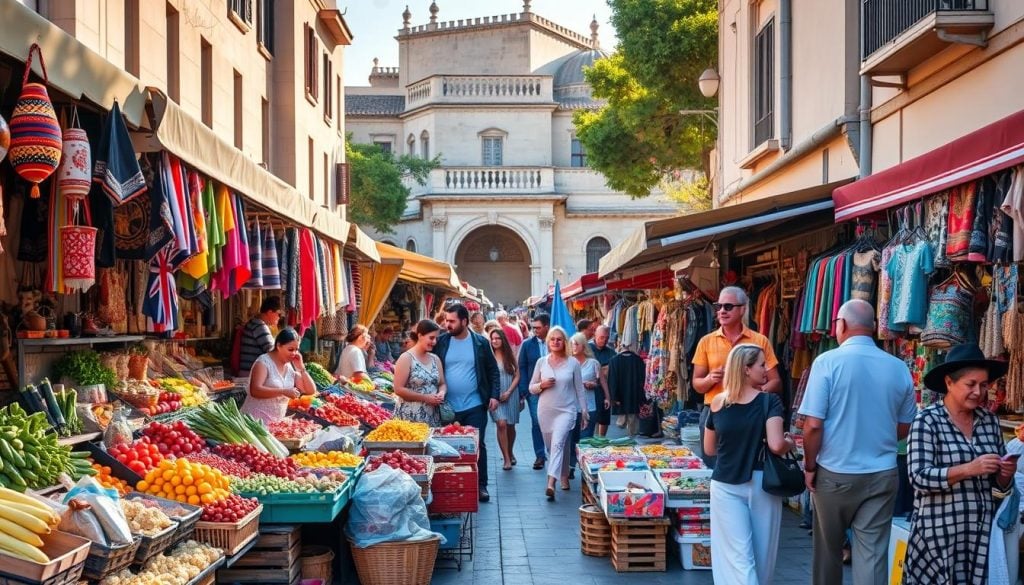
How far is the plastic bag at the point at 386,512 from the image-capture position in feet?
23.6

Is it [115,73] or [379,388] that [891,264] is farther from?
[379,388]

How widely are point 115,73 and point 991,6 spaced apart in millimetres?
5671

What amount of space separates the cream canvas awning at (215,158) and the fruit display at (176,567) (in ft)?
7.11

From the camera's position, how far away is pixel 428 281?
65.6 feet

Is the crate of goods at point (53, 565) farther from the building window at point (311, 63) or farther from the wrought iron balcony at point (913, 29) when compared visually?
the building window at point (311, 63)

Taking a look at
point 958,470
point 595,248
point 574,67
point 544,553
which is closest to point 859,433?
point 958,470

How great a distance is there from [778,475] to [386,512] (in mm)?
2653

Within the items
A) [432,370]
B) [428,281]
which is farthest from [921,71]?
[428,281]

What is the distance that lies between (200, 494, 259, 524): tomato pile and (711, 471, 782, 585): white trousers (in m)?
2.74

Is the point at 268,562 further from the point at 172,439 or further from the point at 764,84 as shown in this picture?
the point at 764,84

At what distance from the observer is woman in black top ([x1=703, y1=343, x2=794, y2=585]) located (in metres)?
6.06

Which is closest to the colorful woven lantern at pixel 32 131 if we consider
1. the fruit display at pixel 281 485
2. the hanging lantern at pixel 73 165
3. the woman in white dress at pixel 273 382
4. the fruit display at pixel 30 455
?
the hanging lantern at pixel 73 165

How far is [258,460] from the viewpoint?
7.68 m

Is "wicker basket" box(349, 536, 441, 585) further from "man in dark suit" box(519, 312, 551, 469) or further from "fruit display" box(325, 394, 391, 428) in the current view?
"man in dark suit" box(519, 312, 551, 469)
